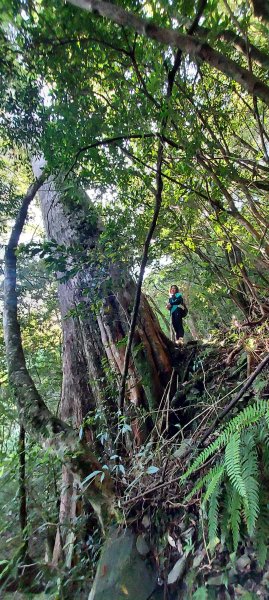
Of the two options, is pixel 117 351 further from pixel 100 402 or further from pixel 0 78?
pixel 0 78

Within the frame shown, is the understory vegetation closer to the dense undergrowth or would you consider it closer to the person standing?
the dense undergrowth

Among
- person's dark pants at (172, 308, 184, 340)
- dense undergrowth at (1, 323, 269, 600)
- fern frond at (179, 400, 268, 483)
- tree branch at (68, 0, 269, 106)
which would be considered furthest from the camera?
person's dark pants at (172, 308, 184, 340)

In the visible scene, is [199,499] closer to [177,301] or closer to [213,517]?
[213,517]

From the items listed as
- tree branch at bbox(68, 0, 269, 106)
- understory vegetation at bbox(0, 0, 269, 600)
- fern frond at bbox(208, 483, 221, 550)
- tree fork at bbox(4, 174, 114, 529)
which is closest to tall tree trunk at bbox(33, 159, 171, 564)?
understory vegetation at bbox(0, 0, 269, 600)

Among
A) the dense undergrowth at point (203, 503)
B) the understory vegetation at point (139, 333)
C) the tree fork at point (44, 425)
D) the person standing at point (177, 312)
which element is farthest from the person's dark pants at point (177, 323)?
the tree fork at point (44, 425)

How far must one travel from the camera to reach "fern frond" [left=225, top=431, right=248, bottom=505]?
5.70 feet

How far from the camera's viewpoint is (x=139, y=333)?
3.89 meters

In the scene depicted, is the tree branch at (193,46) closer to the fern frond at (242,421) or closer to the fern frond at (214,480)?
the fern frond at (242,421)

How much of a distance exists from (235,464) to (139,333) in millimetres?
2175

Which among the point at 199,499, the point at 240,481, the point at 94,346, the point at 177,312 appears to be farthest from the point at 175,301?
the point at 240,481

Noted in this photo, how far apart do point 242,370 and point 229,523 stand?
1.46m

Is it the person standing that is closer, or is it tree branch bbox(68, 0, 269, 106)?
tree branch bbox(68, 0, 269, 106)

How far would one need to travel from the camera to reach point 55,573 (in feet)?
8.50

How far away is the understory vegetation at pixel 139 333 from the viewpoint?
75.4 inches
